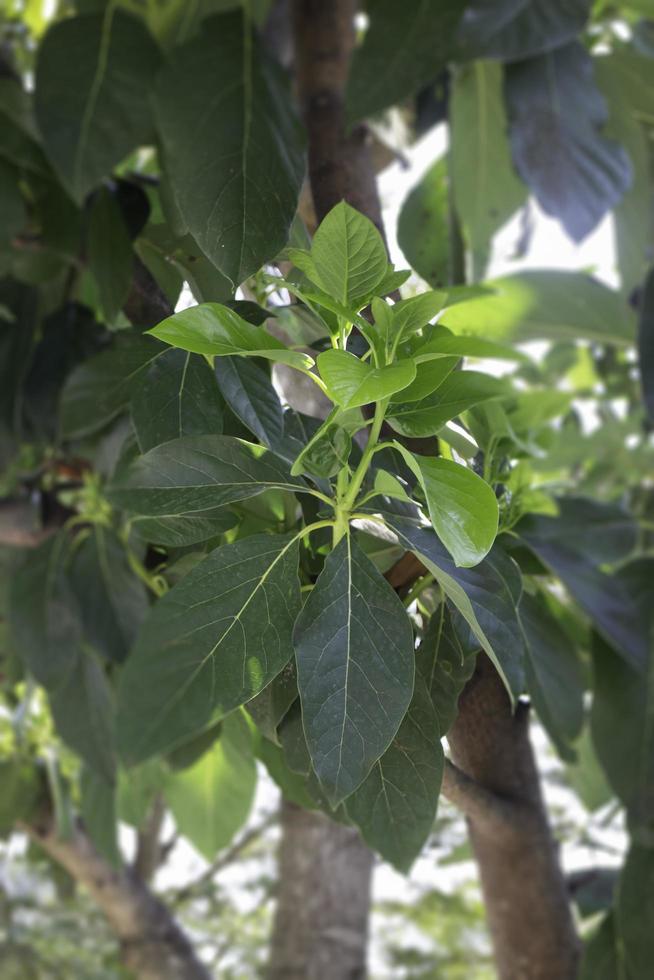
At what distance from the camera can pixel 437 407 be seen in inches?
8.7

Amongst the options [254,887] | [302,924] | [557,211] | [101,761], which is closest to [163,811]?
[254,887]

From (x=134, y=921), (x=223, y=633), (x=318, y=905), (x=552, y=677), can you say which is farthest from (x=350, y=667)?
(x=134, y=921)

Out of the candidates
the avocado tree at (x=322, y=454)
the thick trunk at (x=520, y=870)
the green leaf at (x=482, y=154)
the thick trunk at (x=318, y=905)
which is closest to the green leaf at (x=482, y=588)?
the avocado tree at (x=322, y=454)

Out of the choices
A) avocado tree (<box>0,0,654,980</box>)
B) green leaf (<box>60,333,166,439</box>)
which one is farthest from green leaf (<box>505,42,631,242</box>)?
green leaf (<box>60,333,166,439</box>)

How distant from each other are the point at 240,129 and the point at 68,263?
0.28m

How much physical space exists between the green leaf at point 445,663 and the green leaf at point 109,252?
0.19m

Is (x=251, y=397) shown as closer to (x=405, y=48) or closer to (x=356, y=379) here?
(x=356, y=379)

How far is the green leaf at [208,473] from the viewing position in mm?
226

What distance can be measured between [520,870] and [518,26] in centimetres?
47

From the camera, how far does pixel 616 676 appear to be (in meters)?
0.55

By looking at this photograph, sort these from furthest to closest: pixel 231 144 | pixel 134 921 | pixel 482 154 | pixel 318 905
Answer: pixel 134 921, pixel 318 905, pixel 482 154, pixel 231 144

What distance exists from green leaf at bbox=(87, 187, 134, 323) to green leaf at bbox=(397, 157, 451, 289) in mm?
111

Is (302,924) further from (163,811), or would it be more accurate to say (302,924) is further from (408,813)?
(408,813)

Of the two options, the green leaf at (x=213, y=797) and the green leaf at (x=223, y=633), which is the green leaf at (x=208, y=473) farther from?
the green leaf at (x=213, y=797)
